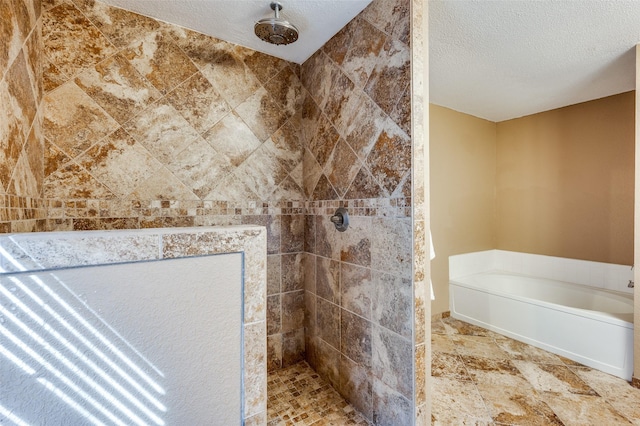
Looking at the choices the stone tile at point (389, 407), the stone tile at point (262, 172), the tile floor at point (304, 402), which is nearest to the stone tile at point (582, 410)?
the stone tile at point (389, 407)

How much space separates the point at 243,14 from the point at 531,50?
A: 195 centimetres

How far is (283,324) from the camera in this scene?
1978 mm

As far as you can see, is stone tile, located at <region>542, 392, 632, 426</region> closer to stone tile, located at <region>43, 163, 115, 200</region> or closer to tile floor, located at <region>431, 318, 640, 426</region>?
tile floor, located at <region>431, 318, 640, 426</region>

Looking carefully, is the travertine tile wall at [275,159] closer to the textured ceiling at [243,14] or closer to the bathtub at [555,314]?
the textured ceiling at [243,14]

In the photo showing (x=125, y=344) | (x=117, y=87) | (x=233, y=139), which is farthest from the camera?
(x=233, y=139)

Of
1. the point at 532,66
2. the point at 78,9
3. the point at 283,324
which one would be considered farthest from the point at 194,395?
the point at 532,66

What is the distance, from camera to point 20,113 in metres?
1.09

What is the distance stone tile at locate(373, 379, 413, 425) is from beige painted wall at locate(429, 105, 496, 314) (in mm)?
1677

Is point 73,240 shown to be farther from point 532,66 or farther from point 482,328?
point 482,328

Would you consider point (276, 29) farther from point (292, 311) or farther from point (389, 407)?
point (389, 407)

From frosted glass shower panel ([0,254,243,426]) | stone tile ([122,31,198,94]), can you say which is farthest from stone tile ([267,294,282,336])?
stone tile ([122,31,198,94])

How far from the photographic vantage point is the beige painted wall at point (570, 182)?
258cm

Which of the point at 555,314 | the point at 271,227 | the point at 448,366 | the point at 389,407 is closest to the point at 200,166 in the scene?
the point at 271,227

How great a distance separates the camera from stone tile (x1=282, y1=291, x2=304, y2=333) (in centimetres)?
198
